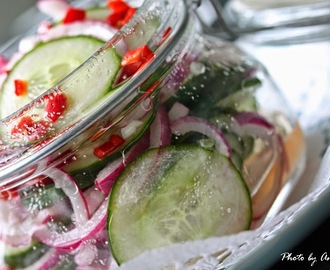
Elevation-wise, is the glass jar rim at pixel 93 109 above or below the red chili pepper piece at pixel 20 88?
below

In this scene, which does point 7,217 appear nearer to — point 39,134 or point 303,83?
point 39,134

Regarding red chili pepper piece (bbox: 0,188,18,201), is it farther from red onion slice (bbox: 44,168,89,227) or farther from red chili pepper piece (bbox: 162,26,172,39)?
red chili pepper piece (bbox: 162,26,172,39)

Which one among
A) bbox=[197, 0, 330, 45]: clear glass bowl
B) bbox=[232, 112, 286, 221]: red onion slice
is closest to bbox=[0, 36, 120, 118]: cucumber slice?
bbox=[232, 112, 286, 221]: red onion slice

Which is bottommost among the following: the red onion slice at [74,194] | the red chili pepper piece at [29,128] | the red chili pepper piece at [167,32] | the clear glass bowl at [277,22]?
the clear glass bowl at [277,22]

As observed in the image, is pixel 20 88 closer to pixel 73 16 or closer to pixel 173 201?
pixel 73 16

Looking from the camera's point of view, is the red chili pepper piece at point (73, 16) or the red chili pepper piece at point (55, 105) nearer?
the red chili pepper piece at point (55, 105)

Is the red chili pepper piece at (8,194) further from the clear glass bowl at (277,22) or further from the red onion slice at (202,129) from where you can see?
the clear glass bowl at (277,22)

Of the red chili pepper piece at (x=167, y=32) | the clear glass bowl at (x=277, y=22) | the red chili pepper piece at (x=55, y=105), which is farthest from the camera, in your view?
the clear glass bowl at (x=277, y=22)

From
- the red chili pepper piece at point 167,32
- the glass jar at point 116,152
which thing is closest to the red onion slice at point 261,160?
the glass jar at point 116,152

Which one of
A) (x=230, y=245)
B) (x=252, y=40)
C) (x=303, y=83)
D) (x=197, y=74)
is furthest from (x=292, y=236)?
(x=252, y=40)
